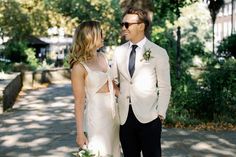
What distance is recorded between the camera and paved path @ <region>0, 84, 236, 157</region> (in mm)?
7871

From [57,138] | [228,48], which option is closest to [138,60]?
[57,138]

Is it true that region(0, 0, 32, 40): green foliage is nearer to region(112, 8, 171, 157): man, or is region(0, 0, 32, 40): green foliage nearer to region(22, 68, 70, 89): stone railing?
region(22, 68, 70, 89): stone railing

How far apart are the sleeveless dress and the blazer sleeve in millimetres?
413

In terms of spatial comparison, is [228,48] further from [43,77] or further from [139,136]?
[139,136]

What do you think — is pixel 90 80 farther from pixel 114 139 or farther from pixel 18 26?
pixel 18 26

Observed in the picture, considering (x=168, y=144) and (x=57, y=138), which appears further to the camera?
(x=57, y=138)

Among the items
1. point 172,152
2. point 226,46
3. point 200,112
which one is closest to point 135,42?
point 172,152

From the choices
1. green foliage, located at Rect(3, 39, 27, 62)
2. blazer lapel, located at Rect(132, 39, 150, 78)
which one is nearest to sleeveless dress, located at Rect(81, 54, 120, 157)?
blazer lapel, located at Rect(132, 39, 150, 78)

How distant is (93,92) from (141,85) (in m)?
0.43

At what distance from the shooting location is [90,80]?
433 cm

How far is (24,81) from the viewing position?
864 inches

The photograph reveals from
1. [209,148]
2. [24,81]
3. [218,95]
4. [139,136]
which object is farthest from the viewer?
[24,81]

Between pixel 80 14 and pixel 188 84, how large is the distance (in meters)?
33.4

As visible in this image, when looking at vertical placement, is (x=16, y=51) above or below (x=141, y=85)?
above
